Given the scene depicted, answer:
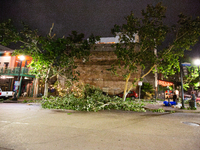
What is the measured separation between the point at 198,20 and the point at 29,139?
52.8 ft

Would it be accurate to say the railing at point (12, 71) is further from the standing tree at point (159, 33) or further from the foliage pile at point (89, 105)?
the standing tree at point (159, 33)

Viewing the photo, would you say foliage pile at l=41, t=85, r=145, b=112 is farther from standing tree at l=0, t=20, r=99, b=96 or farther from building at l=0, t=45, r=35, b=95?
building at l=0, t=45, r=35, b=95

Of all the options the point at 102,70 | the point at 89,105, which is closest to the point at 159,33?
the point at 89,105

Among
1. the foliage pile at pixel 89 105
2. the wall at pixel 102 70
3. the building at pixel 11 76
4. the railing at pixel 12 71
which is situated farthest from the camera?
the wall at pixel 102 70

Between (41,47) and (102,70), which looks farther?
(102,70)

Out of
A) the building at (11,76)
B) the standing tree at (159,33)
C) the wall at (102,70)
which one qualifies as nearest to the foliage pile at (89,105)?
the standing tree at (159,33)

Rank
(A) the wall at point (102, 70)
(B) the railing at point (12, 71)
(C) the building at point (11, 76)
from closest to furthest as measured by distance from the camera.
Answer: (B) the railing at point (12, 71), (C) the building at point (11, 76), (A) the wall at point (102, 70)

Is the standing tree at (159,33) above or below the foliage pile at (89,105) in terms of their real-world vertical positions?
above

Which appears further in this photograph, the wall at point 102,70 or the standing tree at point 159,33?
the wall at point 102,70

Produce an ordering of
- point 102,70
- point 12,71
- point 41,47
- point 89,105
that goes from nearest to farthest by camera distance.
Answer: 1. point 89,105
2. point 41,47
3. point 12,71
4. point 102,70

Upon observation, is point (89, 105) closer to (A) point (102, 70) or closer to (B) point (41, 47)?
(B) point (41, 47)

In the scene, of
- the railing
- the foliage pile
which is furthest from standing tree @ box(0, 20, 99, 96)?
the railing

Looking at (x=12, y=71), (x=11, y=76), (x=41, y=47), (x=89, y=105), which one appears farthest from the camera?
(x=11, y=76)

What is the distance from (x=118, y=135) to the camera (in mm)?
4320
